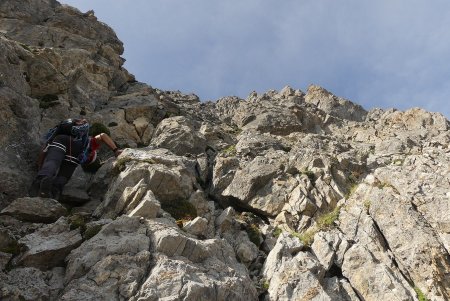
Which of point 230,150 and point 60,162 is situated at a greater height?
point 230,150

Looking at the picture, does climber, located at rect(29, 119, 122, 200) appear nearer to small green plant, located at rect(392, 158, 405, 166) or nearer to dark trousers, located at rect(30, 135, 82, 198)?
dark trousers, located at rect(30, 135, 82, 198)

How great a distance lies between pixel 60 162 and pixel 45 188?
2.41 metres

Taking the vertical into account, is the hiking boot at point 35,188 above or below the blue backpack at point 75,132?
below

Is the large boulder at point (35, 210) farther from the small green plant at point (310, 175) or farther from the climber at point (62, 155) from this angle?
the small green plant at point (310, 175)

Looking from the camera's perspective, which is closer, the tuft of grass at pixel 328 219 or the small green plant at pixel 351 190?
the tuft of grass at pixel 328 219

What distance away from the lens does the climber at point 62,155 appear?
2325 centimetres

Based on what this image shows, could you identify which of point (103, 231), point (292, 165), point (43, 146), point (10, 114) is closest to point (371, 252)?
point (292, 165)

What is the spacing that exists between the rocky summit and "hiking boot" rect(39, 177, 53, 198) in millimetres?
979

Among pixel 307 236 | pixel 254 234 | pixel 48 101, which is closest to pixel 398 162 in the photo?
pixel 307 236

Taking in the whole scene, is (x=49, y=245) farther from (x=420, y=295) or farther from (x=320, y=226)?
(x=420, y=295)

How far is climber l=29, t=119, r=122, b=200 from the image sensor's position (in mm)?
23250

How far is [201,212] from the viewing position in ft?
81.0

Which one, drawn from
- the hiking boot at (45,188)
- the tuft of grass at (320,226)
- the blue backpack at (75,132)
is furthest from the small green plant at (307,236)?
the blue backpack at (75,132)

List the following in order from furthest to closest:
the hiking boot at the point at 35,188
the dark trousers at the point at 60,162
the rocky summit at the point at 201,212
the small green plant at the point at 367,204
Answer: the small green plant at the point at 367,204
the dark trousers at the point at 60,162
the hiking boot at the point at 35,188
the rocky summit at the point at 201,212
